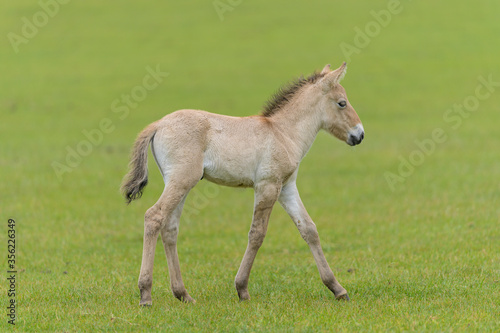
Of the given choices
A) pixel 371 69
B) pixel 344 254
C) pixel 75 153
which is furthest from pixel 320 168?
pixel 371 69

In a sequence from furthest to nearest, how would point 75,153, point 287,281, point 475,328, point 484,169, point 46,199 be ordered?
point 75,153, point 484,169, point 46,199, point 287,281, point 475,328

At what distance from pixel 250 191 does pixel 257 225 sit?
33.3ft

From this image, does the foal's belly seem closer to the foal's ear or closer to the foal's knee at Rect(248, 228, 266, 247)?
the foal's knee at Rect(248, 228, 266, 247)

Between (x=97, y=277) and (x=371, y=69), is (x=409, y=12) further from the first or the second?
(x=97, y=277)

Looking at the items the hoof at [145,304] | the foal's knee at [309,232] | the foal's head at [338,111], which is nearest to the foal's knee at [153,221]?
the hoof at [145,304]

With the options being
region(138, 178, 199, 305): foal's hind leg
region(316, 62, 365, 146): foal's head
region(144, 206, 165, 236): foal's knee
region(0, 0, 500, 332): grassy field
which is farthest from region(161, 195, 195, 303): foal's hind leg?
region(316, 62, 365, 146): foal's head

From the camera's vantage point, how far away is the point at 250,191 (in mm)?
17875

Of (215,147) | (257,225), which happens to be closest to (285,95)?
(215,147)

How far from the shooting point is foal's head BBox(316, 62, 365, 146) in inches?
323

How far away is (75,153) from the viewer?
20406 mm

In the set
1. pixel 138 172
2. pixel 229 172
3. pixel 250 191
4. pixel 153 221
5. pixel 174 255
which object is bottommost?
pixel 250 191

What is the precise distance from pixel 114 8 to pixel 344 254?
3493 centimetres

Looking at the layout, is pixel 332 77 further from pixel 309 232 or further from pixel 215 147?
pixel 309 232

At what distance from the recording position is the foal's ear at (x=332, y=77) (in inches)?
319
